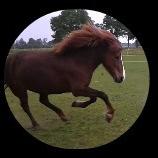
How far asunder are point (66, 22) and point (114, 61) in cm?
23

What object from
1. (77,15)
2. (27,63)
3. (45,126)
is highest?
(77,15)

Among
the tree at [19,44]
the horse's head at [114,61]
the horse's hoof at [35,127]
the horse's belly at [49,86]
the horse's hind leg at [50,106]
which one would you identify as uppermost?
the tree at [19,44]

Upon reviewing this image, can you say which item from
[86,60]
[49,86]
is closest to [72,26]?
[86,60]

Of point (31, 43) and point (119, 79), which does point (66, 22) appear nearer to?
point (31, 43)

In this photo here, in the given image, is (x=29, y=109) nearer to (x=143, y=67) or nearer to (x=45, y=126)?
(x=45, y=126)

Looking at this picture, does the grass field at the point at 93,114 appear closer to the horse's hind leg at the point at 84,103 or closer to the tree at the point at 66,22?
the horse's hind leg at the point at 84,103

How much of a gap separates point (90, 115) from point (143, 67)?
276 mm

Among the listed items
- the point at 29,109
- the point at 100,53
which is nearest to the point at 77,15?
the point at 100,53

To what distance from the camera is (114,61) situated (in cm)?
157

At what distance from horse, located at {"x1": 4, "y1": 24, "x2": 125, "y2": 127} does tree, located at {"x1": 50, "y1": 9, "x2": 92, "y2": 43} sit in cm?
2

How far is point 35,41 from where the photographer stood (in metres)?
1.58

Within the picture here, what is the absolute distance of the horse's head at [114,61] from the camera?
61.4 inches

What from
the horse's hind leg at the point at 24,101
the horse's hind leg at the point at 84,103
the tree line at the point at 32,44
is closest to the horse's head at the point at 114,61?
the horse's hind leg at the point at 84,103

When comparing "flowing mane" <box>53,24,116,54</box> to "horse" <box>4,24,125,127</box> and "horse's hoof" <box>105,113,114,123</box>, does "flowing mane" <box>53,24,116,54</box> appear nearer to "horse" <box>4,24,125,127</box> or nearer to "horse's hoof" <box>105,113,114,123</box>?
"horse" <box>4,24,125,127</box>
